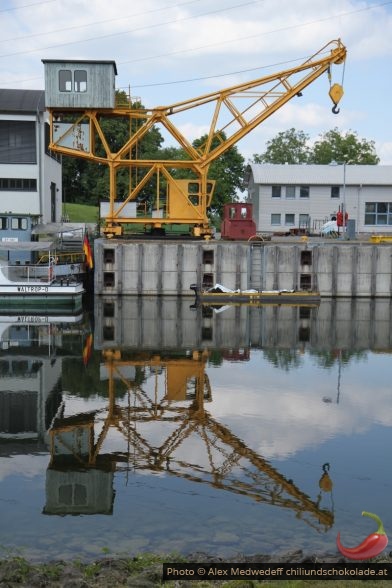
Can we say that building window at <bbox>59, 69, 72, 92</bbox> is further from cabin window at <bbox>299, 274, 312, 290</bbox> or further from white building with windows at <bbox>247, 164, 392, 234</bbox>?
white building with windows at <bbox>247, 164, 392, 234</bbox>

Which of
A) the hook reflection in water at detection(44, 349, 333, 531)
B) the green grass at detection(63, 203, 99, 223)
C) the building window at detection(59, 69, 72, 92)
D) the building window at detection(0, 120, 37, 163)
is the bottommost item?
the hook reflection in water at detection(44, 349, 333, 531)

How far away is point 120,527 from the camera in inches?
411

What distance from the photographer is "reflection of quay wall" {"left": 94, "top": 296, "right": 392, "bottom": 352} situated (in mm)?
27250

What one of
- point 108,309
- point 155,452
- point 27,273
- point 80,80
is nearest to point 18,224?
point 27,273

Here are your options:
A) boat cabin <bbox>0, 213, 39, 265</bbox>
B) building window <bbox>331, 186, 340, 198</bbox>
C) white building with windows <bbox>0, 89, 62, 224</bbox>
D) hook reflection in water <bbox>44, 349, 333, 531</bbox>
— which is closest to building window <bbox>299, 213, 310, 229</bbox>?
building window <bbox>331, 186, 340, 198</bbox>

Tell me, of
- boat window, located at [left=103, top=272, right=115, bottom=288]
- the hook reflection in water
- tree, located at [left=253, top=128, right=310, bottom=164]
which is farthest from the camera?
tree, located at [left=253, top=128, right=310, bottom=164]

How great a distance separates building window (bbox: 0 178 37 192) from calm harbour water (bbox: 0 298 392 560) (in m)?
21.4

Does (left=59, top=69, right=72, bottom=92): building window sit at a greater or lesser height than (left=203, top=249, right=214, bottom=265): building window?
greater

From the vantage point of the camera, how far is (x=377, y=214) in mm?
58438

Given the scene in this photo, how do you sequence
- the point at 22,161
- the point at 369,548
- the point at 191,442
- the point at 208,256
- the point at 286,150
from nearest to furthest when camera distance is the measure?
1. the point at 369,548
2. the point at 191,442
3. the point at 208,256
4. the point at 22,161
5. the point at 286,150

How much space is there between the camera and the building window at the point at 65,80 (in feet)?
132

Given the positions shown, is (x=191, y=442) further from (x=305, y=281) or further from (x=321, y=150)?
(x=321, y=150)

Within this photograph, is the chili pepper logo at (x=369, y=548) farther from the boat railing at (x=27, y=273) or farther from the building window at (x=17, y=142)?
the building window at (x=17, y=142)

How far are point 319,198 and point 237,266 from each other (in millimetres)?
21049
